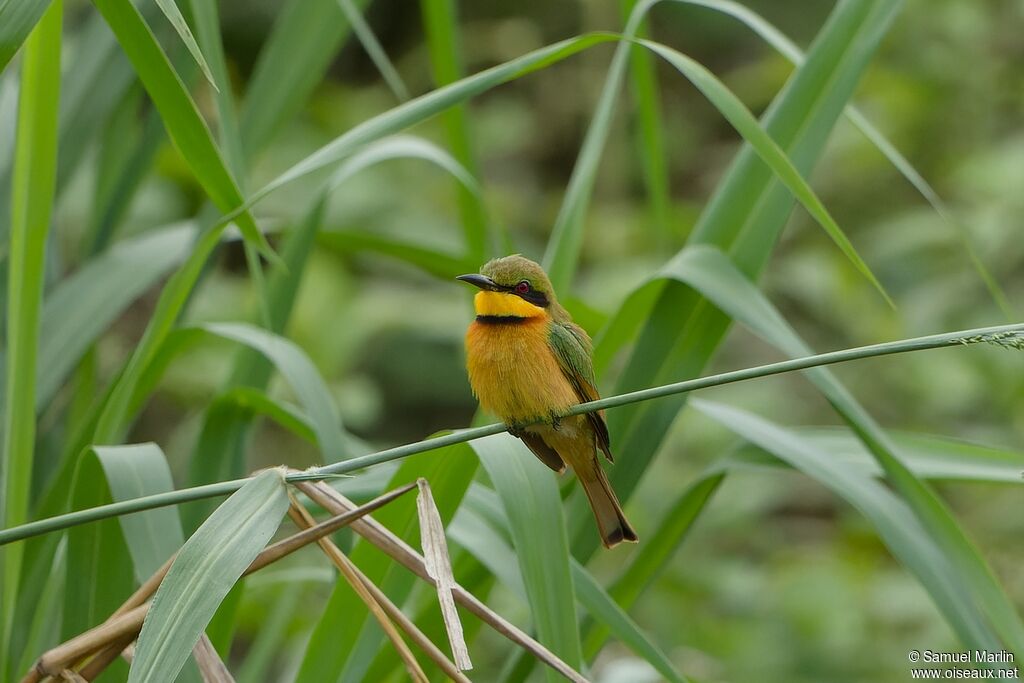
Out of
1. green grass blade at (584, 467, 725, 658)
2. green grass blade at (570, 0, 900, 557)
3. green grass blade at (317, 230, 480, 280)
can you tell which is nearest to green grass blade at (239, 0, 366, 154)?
green grass blade at (317, 230, 480, 280)

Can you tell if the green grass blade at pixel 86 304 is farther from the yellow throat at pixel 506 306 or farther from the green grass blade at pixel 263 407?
the yellow throat at pixel 506 306

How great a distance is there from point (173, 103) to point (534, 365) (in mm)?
659

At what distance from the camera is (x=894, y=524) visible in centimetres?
139

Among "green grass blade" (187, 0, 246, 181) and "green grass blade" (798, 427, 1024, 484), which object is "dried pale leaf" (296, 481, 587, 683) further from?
"green grass blade" (798, 427, 1024, 484)

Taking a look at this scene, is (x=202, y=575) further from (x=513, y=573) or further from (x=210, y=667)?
(x=513, y=573)

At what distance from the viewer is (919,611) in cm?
298

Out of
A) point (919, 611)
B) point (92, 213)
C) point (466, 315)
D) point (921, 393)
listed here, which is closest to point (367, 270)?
point (466, 315)

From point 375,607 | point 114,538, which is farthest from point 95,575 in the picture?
point 375,607

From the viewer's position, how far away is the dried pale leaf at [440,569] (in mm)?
937

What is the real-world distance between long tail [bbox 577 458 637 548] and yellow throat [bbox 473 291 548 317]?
0.90 feet

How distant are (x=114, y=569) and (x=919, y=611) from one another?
233 cm

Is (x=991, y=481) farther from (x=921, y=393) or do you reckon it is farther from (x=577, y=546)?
(x=921, y=393)

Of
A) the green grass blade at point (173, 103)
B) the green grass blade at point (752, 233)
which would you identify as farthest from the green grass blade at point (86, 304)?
the green grass blade at point (752, 233)

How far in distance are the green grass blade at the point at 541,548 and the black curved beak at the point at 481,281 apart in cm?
31
